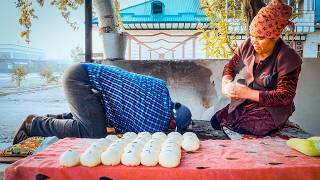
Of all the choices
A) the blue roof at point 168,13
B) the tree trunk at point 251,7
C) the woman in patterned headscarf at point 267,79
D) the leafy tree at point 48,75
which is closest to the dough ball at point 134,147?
the woman in patterned headscarf at point 267,79

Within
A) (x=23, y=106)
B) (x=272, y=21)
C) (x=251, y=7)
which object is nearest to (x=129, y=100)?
(x=272, y=21)

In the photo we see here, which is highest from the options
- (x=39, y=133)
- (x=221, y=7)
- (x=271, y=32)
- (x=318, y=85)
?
(x=221, y=7)

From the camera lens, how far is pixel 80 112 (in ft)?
8.48

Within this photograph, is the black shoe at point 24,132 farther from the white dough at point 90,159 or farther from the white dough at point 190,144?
the white dough at point 190,144

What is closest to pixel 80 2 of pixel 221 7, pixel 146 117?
pixel 221 7

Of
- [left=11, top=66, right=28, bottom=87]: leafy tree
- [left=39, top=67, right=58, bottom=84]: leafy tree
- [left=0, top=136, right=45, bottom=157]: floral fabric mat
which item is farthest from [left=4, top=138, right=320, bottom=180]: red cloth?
[left=39, top=67, right=58, bottom=84]: leafy tree

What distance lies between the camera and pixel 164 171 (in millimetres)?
1502

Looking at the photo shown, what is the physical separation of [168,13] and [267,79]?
7394mm

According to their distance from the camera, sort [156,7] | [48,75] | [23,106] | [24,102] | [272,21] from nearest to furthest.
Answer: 1. [272,21]
2. [23,106]
3. [24,102]
4. [48,75]
5. [156,7]

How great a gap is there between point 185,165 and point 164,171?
4.8 inches

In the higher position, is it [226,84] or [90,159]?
[226,84]

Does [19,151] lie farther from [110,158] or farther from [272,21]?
[272,21]

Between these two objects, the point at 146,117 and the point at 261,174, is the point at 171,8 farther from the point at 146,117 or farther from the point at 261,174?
the point at 261,174

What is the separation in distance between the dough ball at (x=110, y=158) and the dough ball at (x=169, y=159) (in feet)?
0.73
